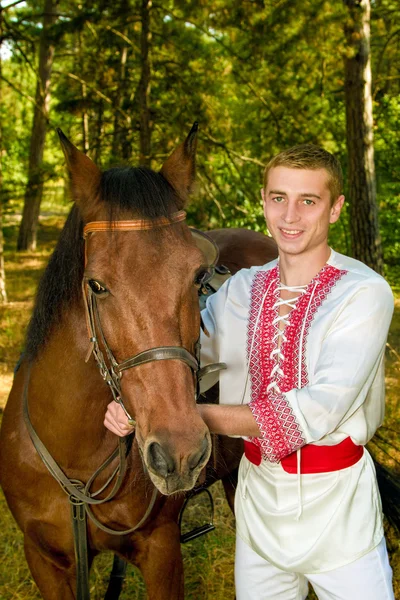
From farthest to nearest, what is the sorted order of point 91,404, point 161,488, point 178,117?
point 178,117 < point 91,404 < point 161,488

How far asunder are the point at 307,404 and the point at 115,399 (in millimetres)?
598

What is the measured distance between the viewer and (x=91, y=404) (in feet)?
6.87

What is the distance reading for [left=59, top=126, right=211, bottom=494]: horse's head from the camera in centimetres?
156

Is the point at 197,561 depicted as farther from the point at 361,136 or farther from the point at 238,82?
the point at 238,82

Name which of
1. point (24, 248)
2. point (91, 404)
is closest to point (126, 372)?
point (91, 404)

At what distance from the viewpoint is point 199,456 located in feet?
5.06

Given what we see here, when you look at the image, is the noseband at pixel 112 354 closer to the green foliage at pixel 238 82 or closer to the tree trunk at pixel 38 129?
the green foliage at pixel 238 82

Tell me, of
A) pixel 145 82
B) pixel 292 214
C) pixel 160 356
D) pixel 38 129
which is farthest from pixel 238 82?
pixel 160 356

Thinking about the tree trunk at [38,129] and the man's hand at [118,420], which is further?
the tree trunk at [38,129]

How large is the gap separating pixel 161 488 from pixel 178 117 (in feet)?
22.9

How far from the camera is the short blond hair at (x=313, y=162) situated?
5.77 feet

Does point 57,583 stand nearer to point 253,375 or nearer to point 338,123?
point 253,375

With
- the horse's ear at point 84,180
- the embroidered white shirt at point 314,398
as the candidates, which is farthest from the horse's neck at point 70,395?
the embroidered white shirt at point 314,398

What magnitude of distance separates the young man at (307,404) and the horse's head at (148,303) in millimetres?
144
